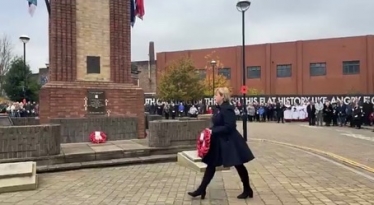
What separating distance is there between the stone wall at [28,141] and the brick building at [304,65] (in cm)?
4467

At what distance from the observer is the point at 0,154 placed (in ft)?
28.9

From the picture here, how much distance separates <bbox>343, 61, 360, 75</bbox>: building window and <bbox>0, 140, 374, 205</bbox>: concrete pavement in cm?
4438

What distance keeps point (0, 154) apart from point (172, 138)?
4161 millimetres

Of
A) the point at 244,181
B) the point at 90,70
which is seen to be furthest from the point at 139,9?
the point at 244,181

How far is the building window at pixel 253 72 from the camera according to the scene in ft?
186

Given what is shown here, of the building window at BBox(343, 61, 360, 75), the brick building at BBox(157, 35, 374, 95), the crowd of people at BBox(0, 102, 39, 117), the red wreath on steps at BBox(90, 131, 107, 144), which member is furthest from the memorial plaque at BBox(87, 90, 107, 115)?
the building window at BBox(343, 61, 360, 75)

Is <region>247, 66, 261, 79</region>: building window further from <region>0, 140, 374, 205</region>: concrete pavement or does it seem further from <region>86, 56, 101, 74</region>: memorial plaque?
<region>0, 140, 374, 205</region>: concrete pavement

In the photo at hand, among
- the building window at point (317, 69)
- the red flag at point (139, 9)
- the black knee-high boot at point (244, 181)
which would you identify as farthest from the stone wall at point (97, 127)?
the building window at point (317, 69)

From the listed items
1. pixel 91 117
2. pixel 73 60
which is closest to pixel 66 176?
pixel 91 117

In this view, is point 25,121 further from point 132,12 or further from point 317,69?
point 317,69

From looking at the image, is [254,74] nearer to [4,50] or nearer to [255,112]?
[255,112]

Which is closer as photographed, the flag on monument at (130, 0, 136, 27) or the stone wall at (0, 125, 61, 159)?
the stone wall at (0, 125, 61, 159)

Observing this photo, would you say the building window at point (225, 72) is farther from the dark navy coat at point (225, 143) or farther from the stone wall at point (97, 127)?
the dark navy coat at point (225, 143)

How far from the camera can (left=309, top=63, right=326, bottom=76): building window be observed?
5253cm
